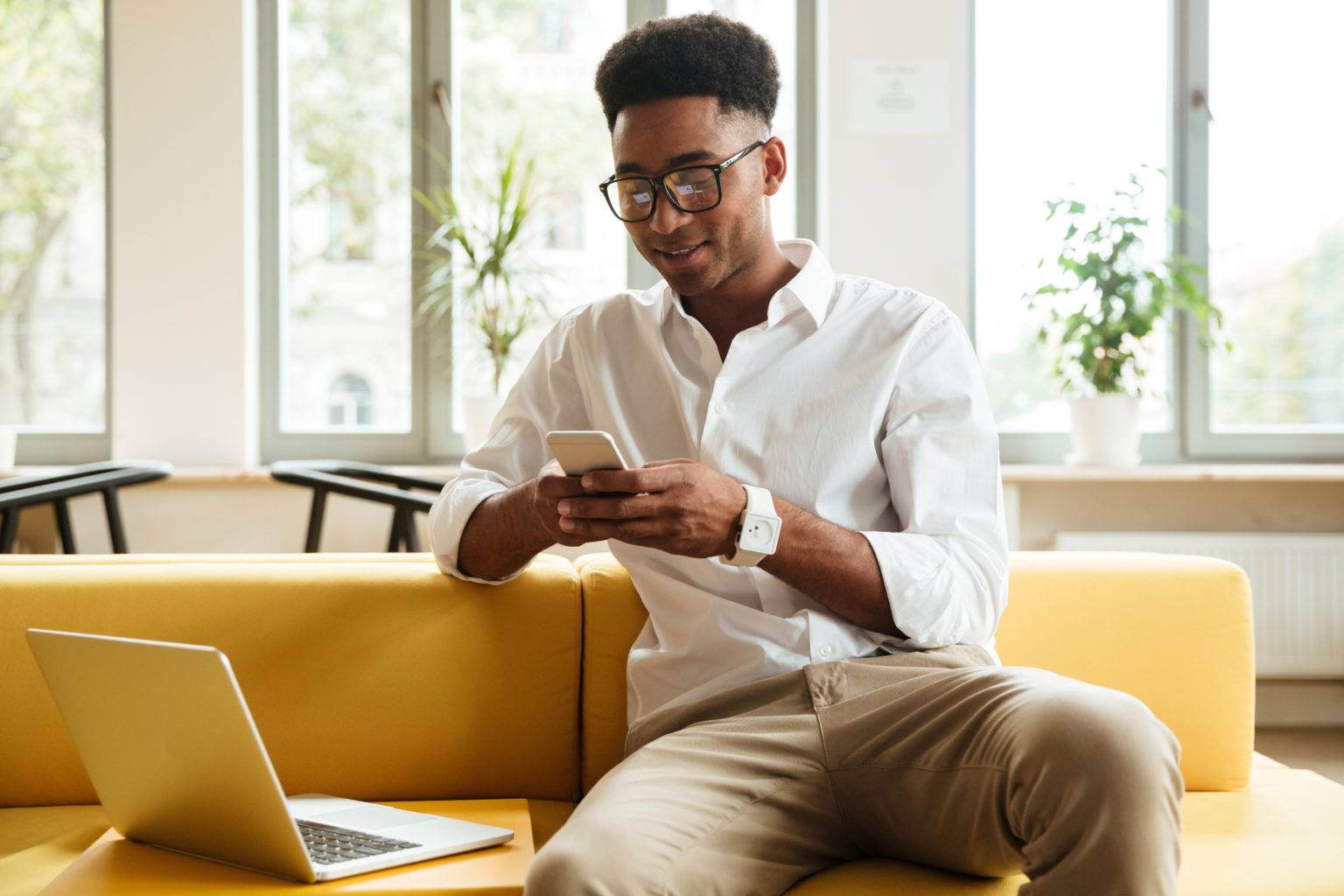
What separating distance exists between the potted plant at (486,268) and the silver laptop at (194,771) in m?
2.26

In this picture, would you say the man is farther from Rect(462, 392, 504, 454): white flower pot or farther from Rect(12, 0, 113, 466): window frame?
Rect(12, 0, 113, 466): window frame

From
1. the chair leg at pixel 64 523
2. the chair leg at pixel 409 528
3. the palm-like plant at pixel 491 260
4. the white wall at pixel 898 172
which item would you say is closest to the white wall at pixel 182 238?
the palm-like plant at pixel 491 260

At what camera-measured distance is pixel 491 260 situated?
3750 mm

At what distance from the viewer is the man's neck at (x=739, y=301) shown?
1.77m

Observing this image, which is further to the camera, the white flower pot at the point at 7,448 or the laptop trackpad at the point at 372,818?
the white flower pot at the point at 7,448

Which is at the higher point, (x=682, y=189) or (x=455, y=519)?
(x=682, y=189)

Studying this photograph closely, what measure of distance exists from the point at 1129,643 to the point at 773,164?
0.86 meters

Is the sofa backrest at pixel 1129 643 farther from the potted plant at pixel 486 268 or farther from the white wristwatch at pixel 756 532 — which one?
the potted plant at pixel 486 268

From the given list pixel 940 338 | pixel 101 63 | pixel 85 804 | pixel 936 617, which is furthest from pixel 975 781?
pixel 101 63

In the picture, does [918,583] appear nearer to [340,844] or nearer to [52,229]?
[340,844]

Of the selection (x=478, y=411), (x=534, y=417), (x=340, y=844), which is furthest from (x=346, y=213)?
(x=340, y=844)

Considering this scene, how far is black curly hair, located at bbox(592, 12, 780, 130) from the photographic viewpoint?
169cm

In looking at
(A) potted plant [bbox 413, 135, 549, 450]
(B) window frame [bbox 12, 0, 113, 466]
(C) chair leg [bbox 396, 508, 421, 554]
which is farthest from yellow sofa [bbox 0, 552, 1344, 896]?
(B) window frame [bbox 12, 0, 113, 466]

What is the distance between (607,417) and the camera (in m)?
1.73
